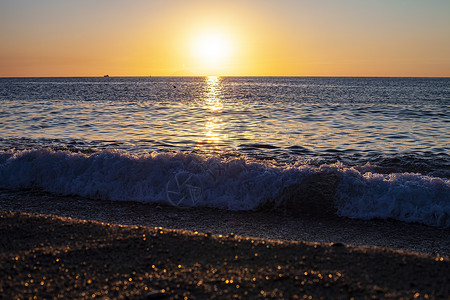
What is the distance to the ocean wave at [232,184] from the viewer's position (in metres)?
6.79

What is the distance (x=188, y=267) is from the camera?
384 cm

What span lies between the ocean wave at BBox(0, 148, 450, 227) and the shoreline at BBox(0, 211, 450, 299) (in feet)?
8.44

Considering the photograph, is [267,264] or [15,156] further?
[15,156]

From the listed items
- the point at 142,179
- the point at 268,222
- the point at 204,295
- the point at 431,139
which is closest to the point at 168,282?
the point at 204,295

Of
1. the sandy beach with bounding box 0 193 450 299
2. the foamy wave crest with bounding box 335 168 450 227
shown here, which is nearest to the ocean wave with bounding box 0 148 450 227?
the foamy wave crest with bounding box 335 168 450 227

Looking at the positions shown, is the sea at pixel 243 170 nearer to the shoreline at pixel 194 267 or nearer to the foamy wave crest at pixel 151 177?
the foamy wave crest at pixel 151 177

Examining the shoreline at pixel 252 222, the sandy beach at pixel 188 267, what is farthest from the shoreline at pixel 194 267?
the shoreline at pixel 252 222

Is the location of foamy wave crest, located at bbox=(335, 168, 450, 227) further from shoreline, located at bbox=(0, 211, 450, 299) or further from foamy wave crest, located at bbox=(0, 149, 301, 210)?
shoreline, located at bbox=(0, 211, 450, 299)

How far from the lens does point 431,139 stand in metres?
13.5

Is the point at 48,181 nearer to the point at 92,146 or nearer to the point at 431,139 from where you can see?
the point at 92,146

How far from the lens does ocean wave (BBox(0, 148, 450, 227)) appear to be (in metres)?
6.79

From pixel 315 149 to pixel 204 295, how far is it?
367 inches

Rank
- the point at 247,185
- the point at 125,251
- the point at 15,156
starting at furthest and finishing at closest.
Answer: the point at 15,156
the point at 247,185
the point at 125,251

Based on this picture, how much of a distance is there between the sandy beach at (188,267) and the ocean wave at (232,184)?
99.0 inches
